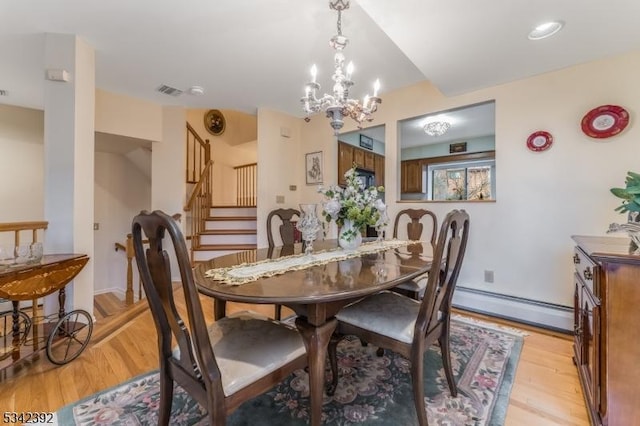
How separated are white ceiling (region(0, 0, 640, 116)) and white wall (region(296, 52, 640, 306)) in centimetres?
19

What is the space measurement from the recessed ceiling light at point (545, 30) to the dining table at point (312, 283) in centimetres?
172

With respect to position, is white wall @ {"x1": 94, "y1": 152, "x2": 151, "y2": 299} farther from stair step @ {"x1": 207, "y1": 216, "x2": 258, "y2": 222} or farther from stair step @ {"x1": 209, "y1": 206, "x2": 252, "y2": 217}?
stair step @ {"x1": 207, "y1": 216, "x2": 258, "y2": 222}

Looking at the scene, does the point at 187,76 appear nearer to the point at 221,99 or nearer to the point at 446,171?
the point at 221,99

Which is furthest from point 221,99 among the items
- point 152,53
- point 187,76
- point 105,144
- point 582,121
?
point 582,121

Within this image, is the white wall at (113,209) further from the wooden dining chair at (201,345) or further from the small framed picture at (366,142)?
the wooden dining chair at (201,345)

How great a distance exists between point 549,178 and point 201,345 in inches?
118

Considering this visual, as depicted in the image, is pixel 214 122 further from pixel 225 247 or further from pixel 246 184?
pixel 225 247

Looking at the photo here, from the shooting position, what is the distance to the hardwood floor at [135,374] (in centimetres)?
148

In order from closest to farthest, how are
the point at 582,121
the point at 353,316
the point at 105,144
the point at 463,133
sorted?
the point at 353,316 < the point at 582,121 < the point at 105,144 < the point at 463,133

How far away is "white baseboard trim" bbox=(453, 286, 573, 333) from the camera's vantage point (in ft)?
7.93

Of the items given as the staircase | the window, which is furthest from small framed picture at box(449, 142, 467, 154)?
the staircase

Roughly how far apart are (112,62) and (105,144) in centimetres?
197

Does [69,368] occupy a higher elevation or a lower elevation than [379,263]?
lower

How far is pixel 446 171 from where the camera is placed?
5.69 metres
